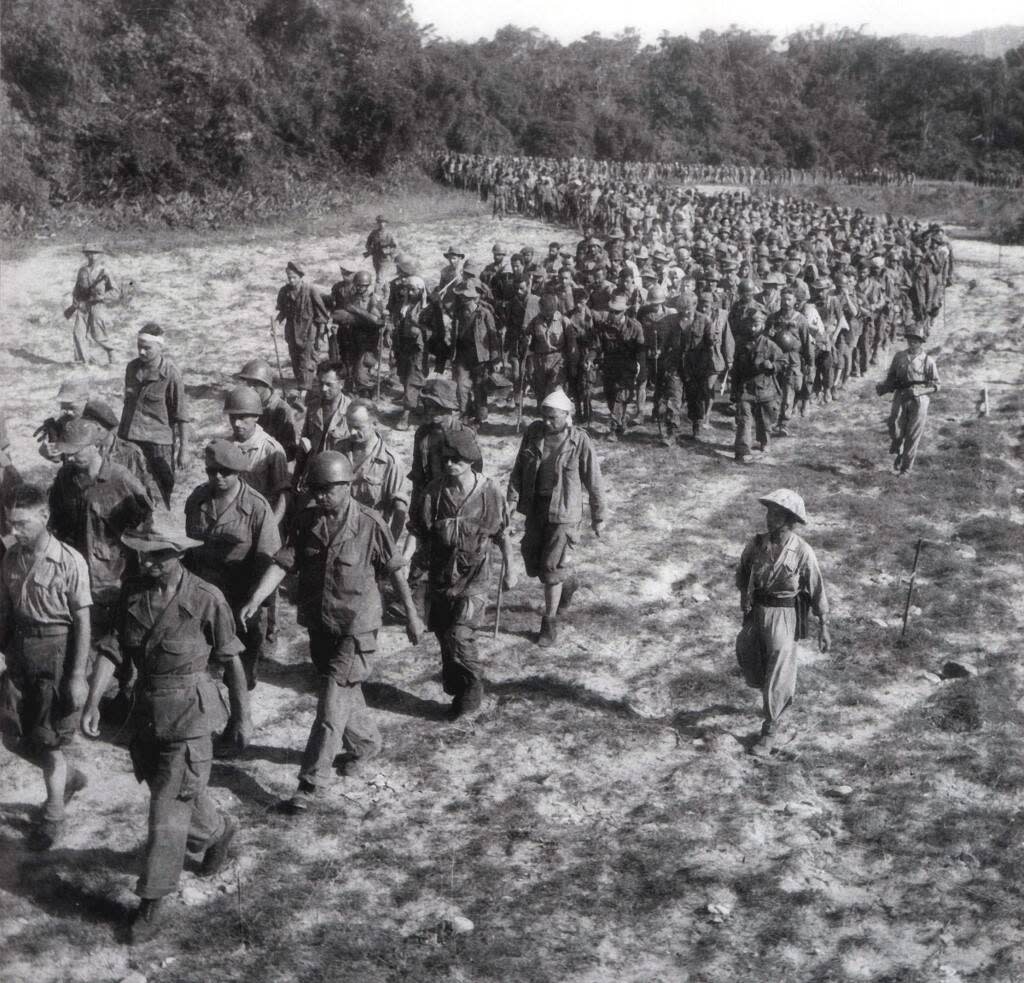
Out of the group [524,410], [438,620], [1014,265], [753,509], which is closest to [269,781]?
[438,620]

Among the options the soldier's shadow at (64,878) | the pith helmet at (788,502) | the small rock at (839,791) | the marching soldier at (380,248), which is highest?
the marching soldier at (380,248)

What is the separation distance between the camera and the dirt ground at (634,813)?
4.84m

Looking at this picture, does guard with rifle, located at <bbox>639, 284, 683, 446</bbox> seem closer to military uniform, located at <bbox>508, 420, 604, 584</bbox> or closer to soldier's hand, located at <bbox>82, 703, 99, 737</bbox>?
military uniform, located at <bbox>508, 420, 604, 584</bbox>

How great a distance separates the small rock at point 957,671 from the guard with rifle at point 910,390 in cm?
459

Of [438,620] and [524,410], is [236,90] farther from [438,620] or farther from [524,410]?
[438,620]

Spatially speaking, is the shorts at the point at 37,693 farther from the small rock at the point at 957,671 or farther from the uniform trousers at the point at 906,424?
the uniform trousers at the point at 906,424

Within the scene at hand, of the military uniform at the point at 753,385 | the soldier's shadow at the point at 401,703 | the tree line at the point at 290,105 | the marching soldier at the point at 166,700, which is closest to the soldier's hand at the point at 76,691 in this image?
the marching soldier at the point at 166,700

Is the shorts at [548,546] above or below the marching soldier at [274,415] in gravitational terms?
below

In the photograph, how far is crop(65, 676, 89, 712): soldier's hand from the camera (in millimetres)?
5117

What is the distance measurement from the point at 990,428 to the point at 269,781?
36.8 ft

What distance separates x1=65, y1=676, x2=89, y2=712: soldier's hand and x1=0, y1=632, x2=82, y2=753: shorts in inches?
2.2

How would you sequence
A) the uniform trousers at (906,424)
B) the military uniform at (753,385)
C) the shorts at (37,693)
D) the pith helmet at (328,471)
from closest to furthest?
the shorts at (37,693), the pith helmet at (328,471), the uniform trousers at (906,424), the military uniform at (753,385)

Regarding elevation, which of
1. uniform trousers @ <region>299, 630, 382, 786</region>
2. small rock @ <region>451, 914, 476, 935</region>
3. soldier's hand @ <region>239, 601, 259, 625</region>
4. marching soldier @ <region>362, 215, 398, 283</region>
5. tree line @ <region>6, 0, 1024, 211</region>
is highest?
tree line @ <region>6, 0, 1024, 211</region>

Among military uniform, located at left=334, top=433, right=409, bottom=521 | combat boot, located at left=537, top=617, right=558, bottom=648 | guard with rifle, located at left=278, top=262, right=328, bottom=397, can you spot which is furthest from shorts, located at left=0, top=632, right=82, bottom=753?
guard with rifle, located at left=278, top=262, right=328, bottom=397
